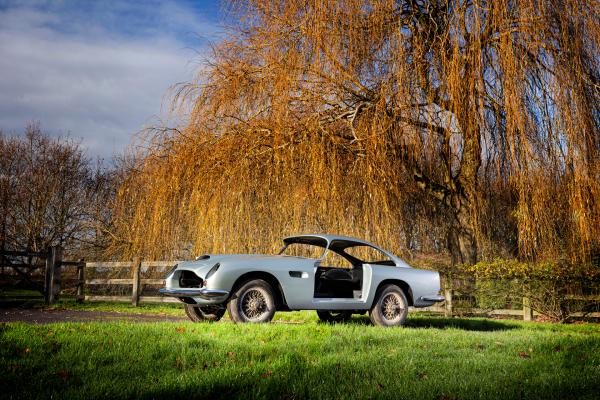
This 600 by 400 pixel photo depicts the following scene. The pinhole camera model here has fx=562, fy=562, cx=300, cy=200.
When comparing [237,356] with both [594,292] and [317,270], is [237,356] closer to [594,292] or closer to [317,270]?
[317,270]

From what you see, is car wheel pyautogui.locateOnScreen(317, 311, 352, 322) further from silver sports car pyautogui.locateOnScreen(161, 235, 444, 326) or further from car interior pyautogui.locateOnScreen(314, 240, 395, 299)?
car interior pyautogui.locateOnScreen(314, 240, 395, 299)

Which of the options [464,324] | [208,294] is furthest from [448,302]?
[208,294]

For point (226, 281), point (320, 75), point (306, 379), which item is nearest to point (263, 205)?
point (320, 75)

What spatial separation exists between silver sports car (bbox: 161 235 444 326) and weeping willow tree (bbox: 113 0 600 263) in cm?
243

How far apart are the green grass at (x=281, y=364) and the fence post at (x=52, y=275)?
9765mm

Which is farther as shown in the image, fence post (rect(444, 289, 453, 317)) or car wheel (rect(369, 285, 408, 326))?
fence post (rect(444, 289, 453, 317))

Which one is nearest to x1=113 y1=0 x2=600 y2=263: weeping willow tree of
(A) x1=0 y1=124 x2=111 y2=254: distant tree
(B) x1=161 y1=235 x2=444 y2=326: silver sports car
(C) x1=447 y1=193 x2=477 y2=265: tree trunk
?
(C) x1=447 y1=193 x2=477 y2=265: tree trunk

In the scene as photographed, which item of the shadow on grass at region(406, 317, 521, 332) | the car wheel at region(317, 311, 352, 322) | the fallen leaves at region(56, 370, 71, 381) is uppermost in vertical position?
the car wheel at region(317, 311, 352, 322)

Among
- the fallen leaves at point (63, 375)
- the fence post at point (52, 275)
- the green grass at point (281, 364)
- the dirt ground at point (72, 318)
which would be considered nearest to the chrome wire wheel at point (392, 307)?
the green grass at point (281, 364)

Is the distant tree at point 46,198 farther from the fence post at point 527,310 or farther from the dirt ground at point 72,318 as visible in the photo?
the fence post at point 527,310

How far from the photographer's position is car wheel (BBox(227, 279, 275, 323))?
329 inches

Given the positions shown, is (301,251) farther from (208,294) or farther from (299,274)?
(208,294)

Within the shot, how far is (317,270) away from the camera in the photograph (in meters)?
9.46

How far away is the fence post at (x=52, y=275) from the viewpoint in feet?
Answer: 54.3
